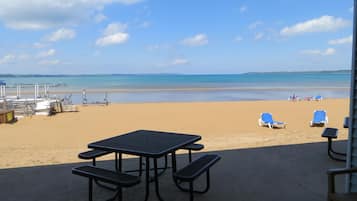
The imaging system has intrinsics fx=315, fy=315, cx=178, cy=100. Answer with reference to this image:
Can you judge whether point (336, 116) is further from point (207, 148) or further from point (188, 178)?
point (188, 178)

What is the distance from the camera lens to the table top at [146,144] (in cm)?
263

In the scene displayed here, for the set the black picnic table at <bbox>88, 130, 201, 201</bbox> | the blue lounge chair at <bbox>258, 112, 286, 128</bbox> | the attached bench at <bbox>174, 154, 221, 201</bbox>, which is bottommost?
the blue lounge chair at <bbox>258, 112, 286, 128</bbox>

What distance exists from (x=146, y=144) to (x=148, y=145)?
0.16 ft

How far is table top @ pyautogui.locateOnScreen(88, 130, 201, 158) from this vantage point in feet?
8.64

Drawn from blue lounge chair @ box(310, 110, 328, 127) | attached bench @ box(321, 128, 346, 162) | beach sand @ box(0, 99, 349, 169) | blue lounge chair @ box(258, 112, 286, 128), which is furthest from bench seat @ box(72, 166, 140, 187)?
blue lounge chair @ box(310, 110, 328, 127)

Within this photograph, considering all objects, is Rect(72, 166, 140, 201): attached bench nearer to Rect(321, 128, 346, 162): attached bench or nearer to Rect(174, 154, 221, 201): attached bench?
Rect(174, 154, 221, 201): attached bench

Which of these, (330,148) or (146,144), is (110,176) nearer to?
(146,144)

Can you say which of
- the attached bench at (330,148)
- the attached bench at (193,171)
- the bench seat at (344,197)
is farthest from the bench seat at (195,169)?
the attached bench at (330,148)

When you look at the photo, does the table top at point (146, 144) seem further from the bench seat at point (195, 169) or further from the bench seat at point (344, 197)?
the bench seat at point (344, 197)

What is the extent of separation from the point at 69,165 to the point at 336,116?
896cm

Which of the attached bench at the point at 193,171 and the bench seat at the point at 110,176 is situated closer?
the bench seat at the point at 110,176

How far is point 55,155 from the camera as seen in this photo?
511cm

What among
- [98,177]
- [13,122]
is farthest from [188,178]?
[13,122]

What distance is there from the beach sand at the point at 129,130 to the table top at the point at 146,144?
184 centimetres
